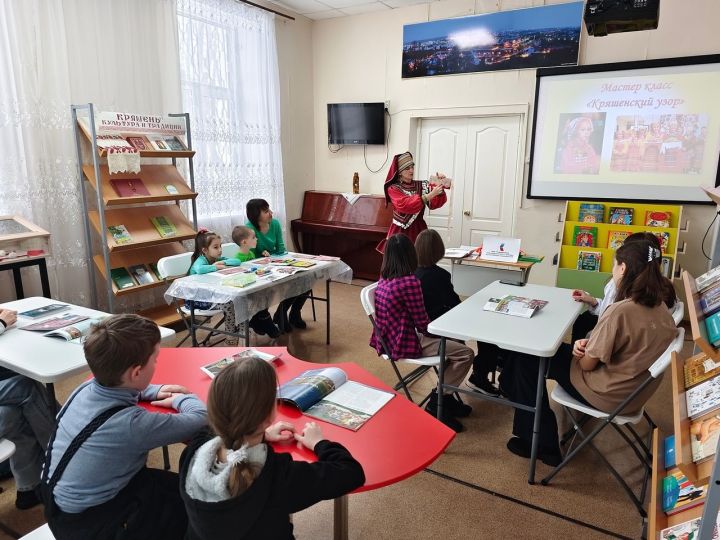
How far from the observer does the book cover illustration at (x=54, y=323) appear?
2047 millimetres

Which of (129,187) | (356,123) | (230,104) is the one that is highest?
(230,104)

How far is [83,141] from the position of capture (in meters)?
3.87

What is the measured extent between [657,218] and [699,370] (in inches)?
120

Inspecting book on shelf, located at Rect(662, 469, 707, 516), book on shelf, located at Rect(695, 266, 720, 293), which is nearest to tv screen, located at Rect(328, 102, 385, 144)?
book on shelf, located at Rect(695, 266, 720, 293)

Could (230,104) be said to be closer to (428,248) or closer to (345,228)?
(345,228)

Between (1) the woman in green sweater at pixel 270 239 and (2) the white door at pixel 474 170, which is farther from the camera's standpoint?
(2) the white door at pixel 474 170

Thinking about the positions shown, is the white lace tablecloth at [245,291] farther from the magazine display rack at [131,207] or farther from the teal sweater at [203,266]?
the magazine display rack at [131,207]

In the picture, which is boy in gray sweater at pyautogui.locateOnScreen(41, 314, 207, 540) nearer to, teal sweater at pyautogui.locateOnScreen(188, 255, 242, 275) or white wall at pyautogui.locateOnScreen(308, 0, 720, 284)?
teal sweater at pyautogui.locateOnScreen(188, 255, 242, 275)

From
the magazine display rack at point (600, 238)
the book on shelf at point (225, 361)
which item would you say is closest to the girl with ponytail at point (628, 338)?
the book on shelf at point (225, 361)

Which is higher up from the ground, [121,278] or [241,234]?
[241,234]

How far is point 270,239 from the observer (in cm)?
402

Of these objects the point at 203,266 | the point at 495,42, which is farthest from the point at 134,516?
the point at 495,42

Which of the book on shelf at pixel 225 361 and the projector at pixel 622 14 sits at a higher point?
the projector at pixel 622 14

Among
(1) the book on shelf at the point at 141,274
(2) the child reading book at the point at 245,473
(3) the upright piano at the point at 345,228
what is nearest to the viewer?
(2) the child reading book at the point at 245,473
